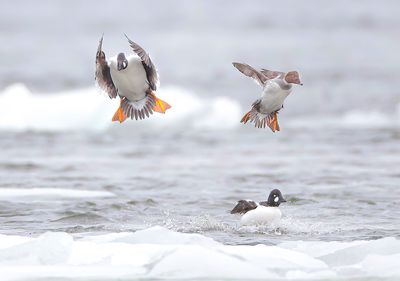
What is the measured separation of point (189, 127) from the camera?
20859 millimetres

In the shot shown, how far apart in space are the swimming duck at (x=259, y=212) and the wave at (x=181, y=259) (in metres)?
1.29

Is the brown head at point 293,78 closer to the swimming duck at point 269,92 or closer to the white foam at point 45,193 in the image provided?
the swimming duck at point 269,92

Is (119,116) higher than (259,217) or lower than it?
higher

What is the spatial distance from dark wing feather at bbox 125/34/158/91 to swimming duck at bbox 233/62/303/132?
2.30 ft

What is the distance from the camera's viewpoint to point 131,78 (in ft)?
34.4

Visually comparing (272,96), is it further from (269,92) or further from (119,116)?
(119,116)

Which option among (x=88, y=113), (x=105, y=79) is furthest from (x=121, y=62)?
(x=88, y=113)

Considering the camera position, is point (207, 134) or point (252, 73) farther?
point (207, 134)

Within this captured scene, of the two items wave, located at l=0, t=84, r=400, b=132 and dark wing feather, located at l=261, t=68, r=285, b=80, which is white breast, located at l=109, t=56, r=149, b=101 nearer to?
dark wing feather, located at l=261, t=68, r=285, b=80

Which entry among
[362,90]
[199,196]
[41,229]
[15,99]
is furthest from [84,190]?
[362,90]

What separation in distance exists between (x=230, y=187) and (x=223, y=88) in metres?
12.4

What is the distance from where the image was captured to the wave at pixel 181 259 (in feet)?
29.2

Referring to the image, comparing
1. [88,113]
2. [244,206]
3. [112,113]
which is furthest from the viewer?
[88,113]

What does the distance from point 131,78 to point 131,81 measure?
3 centimetres
